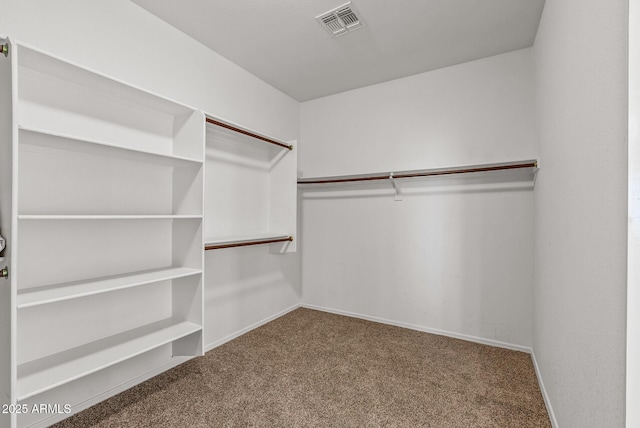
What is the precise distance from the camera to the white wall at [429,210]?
2.54 meters

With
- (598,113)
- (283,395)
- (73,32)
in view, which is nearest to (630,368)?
(598,113)

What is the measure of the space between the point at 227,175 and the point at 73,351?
5.31ft

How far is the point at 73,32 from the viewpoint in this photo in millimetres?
1721

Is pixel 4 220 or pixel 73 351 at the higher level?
pixel 4 220

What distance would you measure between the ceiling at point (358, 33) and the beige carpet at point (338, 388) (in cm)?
251

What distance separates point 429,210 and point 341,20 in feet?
5.85

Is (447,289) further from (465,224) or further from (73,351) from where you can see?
(73,351)

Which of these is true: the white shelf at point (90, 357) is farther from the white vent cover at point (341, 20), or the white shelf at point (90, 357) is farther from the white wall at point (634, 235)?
the white vent cover at point (341, 20)

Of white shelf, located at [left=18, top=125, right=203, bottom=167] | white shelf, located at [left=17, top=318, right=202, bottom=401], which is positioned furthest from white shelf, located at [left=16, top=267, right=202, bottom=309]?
white shelf, located at [left=18, top=125, right=203, bottom=167]

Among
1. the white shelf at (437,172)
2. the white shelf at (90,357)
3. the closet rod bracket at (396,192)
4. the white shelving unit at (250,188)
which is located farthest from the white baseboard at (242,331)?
the closet rod bracket at (396,192)

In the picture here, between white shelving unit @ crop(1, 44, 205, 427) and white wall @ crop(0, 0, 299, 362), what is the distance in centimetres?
24

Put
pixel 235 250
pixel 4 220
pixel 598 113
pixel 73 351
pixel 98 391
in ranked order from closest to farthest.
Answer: pixel 598 113 → pixel 4 220 → pixel 73 351 → pixel 98 391 → pixel 235 250

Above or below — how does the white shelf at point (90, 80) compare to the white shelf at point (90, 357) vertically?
above

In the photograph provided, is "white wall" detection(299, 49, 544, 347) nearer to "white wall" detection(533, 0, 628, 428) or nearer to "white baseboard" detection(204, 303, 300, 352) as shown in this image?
"white baseboard" detection(204, 303, 300, 352)
